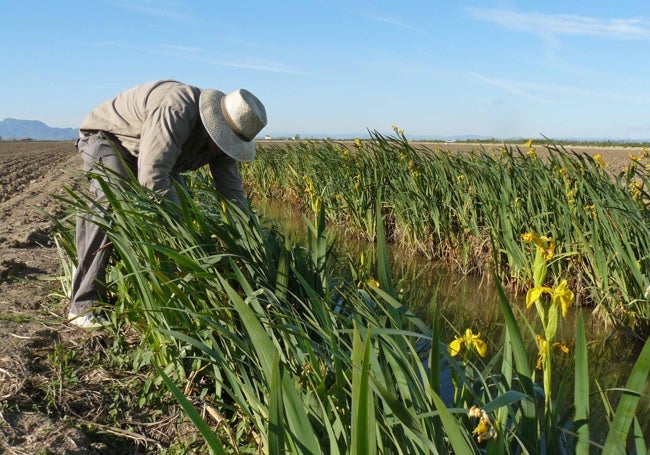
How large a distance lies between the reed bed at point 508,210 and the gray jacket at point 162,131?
103cm

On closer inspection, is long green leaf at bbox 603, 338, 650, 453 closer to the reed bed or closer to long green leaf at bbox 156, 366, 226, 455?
long green leaf at bbox 156, 366, 226, 455

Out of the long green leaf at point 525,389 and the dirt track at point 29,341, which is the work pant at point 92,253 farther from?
the long green leaf at point 525,389

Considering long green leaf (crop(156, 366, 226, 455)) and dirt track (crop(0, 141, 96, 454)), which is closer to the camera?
long green leaf (crop(156, 366, 226, 455))

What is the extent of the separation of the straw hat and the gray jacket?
3.7 inches

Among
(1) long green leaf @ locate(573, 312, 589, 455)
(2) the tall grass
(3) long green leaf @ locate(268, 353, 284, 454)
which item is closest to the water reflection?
(2) the tall grass

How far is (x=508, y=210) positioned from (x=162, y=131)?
3019 millimetres

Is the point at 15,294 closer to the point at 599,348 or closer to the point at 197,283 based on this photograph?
the point at 197,283

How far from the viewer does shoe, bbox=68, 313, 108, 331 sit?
10.9 ft

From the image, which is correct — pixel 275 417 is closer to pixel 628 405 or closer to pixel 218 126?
pixel 628 405

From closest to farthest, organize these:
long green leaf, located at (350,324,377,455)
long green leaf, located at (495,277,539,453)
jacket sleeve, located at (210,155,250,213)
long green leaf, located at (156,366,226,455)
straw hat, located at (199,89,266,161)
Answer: long green leaf, located at (350,324,377,455) → long green leaf, located at (156,366,226,455) → long green leaf, located at (495,277,539,453) → straw hat, located at (199,89,266,161) → jacket sleeve, located at (210,155,250,213)

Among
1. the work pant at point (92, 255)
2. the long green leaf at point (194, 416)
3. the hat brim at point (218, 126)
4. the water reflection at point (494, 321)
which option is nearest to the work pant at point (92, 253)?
the work pant at point (92, 255)

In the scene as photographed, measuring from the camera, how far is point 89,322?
3.39 m

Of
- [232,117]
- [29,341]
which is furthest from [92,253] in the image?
[232,117]

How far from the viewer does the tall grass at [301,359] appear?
147 cm
